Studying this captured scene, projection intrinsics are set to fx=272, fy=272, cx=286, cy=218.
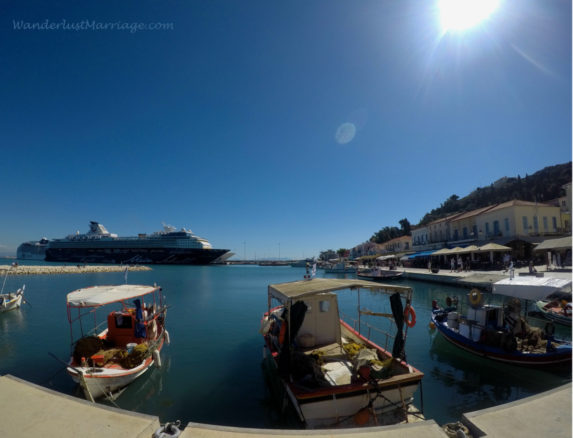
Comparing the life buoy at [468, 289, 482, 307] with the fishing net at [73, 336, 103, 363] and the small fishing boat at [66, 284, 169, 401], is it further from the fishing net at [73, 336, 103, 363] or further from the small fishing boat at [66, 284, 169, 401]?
→ the fishing net at [73, 336, 103, 363]

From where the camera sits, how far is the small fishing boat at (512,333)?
362 inches

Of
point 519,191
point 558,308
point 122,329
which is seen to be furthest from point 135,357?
point 519,191

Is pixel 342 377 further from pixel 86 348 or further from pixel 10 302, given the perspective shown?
pixel 10 302

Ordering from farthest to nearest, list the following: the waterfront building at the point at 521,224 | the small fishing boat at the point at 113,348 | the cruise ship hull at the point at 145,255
Result: the cruise ship hull at the point at 145,255
the waterfront building at the point at 521,224
the small fishing boat at the point at 113,348

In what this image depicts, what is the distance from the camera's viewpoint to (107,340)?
397 inches

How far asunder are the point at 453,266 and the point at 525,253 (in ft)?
25.6

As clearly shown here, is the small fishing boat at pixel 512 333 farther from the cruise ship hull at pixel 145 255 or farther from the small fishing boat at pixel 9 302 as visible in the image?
the cruise ship hull at pixel 145 255

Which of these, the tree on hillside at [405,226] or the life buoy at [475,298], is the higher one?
the tree on hillside at [405,226]

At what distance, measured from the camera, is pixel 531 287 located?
387 inches

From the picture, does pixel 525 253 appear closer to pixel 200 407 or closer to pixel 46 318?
pixel 200 407

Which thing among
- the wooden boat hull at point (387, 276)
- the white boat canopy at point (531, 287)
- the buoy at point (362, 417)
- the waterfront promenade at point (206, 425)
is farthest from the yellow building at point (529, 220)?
the waterfront promenade at point (206, 425)

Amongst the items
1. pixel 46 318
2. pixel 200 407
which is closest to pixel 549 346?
pixel 200 407

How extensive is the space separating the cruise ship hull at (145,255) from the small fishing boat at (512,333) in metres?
85.9

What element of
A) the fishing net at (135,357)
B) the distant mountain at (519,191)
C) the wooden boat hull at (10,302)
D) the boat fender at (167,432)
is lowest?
the wooden boat hull at (10,302)
